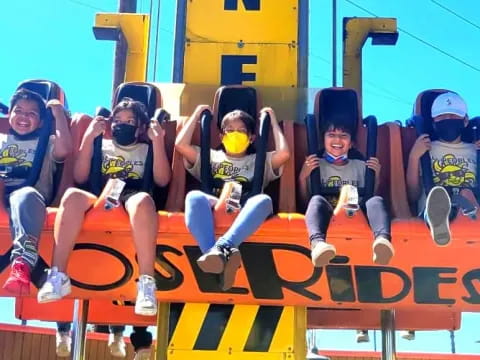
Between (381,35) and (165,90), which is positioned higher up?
(381,35)

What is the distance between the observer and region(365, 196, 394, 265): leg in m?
3.33

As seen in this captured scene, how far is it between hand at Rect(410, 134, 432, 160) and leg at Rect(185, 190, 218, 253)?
120cm

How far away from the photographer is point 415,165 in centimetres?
397

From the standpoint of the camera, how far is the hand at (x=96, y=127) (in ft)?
13.0

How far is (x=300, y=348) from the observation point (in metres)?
3.67

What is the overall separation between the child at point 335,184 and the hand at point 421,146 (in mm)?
215

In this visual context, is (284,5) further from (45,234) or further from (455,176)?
(45,234)

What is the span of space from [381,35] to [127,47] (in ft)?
6.09

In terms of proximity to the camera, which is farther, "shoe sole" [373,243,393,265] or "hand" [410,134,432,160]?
"hand" [410,134,432,160]

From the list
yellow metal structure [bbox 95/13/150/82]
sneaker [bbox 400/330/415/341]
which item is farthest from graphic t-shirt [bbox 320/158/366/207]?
sneaker [bbox 400/330/415/341]

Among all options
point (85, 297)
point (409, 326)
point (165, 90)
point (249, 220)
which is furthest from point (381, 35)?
point (85, 297)

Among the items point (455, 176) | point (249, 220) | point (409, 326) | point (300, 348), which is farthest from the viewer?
point (409, 326)

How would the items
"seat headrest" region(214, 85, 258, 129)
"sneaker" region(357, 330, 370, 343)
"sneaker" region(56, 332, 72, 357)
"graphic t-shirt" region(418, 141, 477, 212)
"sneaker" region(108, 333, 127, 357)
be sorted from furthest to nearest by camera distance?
"sneaker" region(108, 333, 127, 357) → "sneaker" region(357, 330, 370, 343) → "sneaker" region(56, 332, 72, 357) → "seat headrest" region(214, 85, 258, 129) → "graphic t-shirt" region(418, 141, 477, 212)

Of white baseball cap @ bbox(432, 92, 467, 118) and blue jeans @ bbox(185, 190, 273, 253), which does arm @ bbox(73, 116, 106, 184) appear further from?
white baseball cap @ bbox(432, 92, 467, 118)
